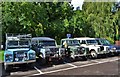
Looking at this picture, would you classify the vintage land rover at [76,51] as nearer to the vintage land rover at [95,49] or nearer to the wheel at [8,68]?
the vintage land rover at [95,49]

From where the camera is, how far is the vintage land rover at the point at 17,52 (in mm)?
12462

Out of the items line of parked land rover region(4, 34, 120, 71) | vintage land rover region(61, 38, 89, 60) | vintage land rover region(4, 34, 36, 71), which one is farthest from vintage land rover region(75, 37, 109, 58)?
vintage land rover region(4, 34, 36, 71)

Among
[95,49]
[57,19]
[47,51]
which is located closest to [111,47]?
[95,49]

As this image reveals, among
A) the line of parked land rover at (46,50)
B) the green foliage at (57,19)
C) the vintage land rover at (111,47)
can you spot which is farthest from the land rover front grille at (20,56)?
the vintage land rover at (111,47)

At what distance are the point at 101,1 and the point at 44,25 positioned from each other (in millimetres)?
15964

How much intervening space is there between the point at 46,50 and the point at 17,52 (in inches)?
94.6

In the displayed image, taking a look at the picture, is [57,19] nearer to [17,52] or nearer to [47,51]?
[47,51]

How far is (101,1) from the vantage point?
123 ft

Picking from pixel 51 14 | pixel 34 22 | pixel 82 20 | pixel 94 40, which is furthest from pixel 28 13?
pixel 82 20

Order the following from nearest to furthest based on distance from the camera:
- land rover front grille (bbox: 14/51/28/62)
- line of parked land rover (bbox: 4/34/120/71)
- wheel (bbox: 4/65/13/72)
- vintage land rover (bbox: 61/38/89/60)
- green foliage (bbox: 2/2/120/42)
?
land rover front grille (bbox: 14/51/28/62) < line of parked land rover (bbox: 4/34/120/71) < wheel (bbox: 4/65/13/72) < vintage land rover (bbox: 61/38/89/60) < green foliage (bbox: 2/2/120/42)

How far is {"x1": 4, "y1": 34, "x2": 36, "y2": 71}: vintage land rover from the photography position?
12462 millimetres

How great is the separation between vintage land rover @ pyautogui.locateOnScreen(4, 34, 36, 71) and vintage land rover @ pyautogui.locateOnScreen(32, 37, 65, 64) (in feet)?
3.81

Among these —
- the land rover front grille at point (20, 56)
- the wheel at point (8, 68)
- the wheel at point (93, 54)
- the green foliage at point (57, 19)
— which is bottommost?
the wheel at point (8, 68)

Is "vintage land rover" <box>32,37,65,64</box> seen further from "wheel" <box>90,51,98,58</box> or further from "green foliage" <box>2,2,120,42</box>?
"green foliage" <box>2,2,120,42</box>
